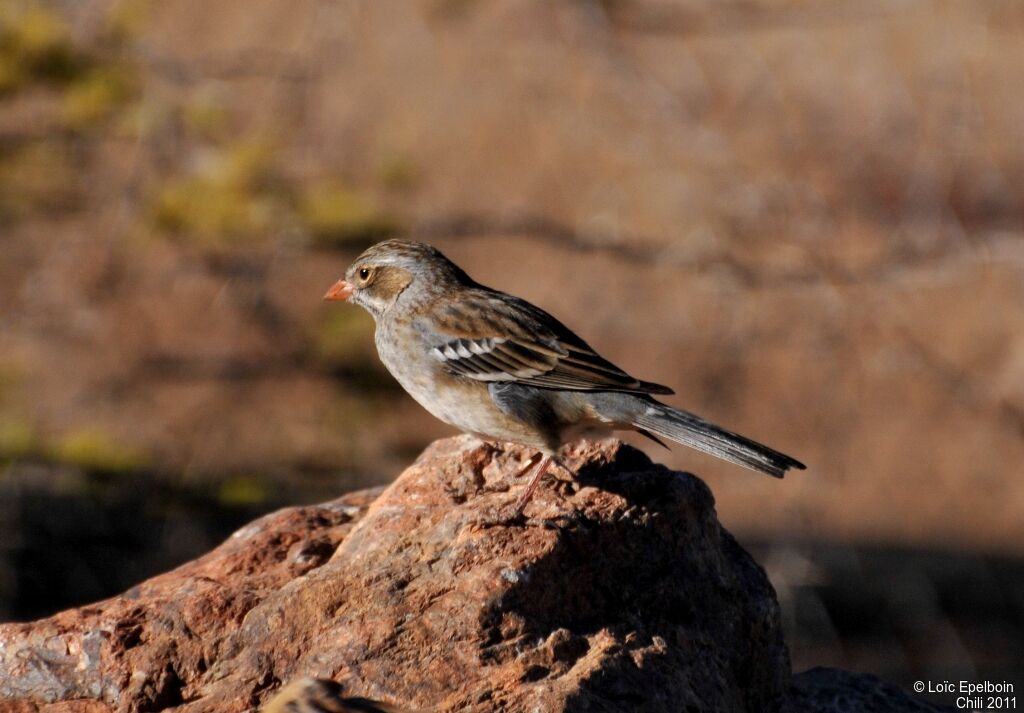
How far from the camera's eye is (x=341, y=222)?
44.0 ft

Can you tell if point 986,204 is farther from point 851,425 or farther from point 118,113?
point 118,113

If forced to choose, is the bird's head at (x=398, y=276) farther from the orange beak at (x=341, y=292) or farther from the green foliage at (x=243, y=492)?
the green foliage at (x=243, y=492)

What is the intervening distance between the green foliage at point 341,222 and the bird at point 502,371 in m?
6.23

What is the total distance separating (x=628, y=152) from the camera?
16250 millimetres

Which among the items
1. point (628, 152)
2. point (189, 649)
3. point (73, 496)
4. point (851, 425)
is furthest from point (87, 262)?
point (189, 649)

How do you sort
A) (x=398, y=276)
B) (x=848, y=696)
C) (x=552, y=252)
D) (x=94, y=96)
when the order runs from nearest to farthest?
(x=848, y=696)
(x=398, y=276)
(x=94, y=96)
(x=552, y=252)

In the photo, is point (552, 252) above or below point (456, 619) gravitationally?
above

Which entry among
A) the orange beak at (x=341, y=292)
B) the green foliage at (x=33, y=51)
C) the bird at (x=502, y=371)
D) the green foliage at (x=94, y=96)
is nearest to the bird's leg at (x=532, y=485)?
the bird at (x=502, y=371)

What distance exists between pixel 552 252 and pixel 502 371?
8945 millimetres

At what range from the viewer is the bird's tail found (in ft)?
18.1

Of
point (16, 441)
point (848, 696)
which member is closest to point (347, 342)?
point (16, 441)

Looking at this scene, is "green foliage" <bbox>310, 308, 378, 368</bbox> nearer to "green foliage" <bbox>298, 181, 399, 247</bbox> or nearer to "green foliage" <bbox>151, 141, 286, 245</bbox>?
"green foliage" <bbox>298, 181, 399, 247</bbox>

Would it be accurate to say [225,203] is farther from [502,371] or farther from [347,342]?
[502,371]

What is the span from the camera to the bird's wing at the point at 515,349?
20.4ft
